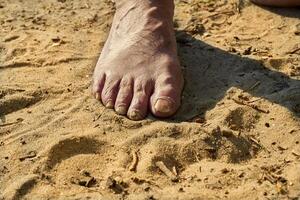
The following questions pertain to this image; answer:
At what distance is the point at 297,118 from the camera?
2166 millimetres

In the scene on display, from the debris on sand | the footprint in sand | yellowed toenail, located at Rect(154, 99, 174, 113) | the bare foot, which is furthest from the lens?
the bare foot

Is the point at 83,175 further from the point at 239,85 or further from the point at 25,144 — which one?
the point at 239,85

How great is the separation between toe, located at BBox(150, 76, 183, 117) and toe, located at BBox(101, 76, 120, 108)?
16 centimetres

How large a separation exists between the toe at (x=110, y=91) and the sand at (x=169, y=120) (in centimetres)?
Result: 5

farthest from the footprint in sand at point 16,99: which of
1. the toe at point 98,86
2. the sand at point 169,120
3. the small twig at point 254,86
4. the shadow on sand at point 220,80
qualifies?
the small twig at point 254,86

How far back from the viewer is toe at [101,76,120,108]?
230 cm

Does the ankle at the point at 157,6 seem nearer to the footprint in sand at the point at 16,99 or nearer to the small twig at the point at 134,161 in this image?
the footprint in sand at the point at 16,99

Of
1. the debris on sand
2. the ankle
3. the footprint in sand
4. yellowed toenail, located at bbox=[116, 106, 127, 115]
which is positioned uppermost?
the ankle

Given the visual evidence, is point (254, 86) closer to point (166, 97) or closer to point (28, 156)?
point (166, 97)

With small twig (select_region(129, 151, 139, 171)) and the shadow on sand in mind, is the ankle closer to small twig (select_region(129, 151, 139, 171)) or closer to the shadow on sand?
the shadow on sand

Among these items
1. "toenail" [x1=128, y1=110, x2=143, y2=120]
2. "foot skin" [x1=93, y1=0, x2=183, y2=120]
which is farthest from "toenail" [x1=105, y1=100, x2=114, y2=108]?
"toenail" [x1=128, y1=110, x2=143, y2=120]

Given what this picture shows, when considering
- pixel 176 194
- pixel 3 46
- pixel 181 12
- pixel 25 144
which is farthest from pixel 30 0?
pixel 176 194

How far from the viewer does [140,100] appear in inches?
88.7

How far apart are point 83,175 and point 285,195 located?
67 cm
